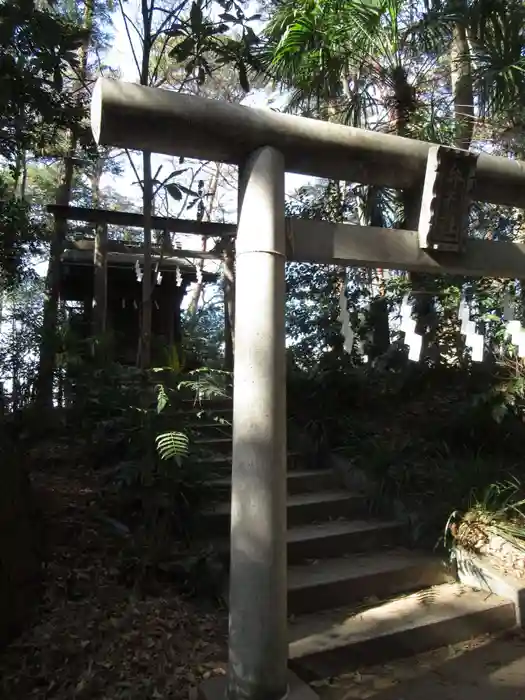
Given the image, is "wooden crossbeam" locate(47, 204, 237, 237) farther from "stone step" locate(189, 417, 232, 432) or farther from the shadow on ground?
the shadow on ground

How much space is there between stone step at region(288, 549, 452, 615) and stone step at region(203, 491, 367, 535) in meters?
0.50

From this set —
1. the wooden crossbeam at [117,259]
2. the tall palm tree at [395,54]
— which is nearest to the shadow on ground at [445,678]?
the tall palm tree at [395,54]

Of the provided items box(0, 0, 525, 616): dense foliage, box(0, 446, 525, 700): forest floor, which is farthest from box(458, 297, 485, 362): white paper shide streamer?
box(0, 446, 525, 700): forest floor

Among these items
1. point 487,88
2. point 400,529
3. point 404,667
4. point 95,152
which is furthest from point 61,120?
point 404,667

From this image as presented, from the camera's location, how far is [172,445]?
13.5 feet

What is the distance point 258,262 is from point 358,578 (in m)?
2.55

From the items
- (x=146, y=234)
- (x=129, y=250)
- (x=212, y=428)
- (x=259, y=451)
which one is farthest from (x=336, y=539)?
(x=129, y=250)

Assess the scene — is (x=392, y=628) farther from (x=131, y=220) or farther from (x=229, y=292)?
(x=229, y=292)

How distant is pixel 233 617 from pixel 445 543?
91.6 inches

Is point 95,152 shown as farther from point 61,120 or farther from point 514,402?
point 514,402

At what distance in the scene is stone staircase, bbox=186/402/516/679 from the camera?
359 cm

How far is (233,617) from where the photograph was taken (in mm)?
2852

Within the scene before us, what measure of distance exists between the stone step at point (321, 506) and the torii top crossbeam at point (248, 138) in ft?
9.14

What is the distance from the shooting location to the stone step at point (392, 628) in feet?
11.4
